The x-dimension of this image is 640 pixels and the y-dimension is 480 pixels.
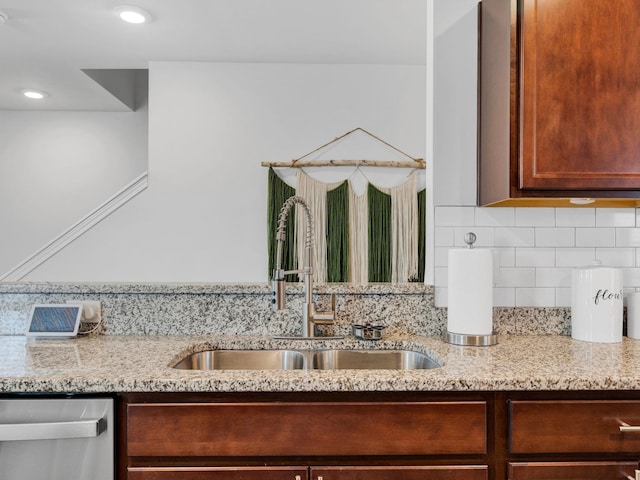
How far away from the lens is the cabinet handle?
3.42 ft

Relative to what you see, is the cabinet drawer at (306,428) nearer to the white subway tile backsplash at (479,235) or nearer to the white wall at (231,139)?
the white subway tile backsplash at (479,235)

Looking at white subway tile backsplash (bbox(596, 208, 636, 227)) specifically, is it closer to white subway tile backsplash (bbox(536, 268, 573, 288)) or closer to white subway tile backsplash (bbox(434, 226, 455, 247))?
white subway tile backsplash (bbox(536, 268, 573, 288))

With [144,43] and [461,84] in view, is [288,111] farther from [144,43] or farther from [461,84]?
[461,84]

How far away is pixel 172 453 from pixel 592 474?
3.21 feet

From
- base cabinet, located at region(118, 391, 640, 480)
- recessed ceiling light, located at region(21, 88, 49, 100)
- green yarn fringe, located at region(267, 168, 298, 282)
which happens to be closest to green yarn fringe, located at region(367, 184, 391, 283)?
green yarn fringe, located at region(267, 168, 298, 282)

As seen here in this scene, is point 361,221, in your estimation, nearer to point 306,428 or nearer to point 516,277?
point 516,277

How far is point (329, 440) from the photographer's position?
105 cm

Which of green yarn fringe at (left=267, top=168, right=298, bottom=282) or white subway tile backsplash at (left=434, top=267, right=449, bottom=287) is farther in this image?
green yarn fringe at (left=267, top=168, right=298, bottom=282)

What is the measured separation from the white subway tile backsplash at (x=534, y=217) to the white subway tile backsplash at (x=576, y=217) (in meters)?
0.03

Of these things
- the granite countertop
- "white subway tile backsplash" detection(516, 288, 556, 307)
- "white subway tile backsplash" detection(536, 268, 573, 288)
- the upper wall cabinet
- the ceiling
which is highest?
the ceiling

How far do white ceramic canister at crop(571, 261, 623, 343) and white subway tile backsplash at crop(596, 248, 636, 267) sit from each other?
15cm

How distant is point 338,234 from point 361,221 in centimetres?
20

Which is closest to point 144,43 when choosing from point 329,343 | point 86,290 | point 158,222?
point 158,222

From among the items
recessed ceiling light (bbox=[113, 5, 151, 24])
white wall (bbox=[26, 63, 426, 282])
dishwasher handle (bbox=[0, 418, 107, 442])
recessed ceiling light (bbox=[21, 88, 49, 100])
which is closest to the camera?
dishwasher handle (bbox=[0, 418, 107, 442])
